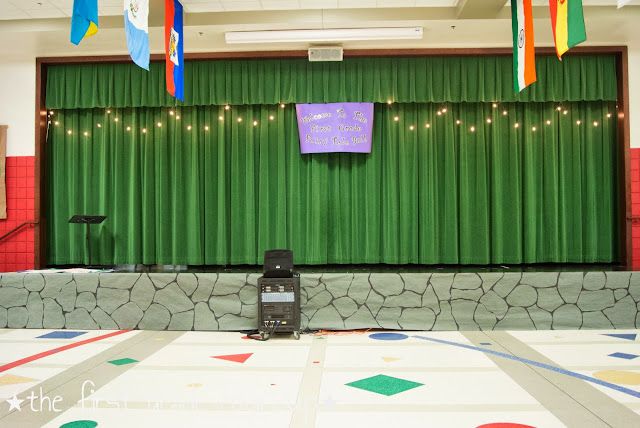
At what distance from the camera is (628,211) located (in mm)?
6652

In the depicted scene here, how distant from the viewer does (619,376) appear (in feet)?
10.8

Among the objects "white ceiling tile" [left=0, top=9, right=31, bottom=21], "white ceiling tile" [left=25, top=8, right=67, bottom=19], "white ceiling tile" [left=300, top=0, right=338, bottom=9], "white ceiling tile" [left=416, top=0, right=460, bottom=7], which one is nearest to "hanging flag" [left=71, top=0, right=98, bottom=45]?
"white ceiling tile" [left=300, top=0, right=338, bottom=9]

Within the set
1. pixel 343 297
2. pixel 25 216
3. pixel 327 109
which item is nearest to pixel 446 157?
pixel 327 109

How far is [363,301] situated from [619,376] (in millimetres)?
2241

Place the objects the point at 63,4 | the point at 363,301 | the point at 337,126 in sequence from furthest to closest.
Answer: the point at 337,126 < the point at 63,4 < the point at 363,301

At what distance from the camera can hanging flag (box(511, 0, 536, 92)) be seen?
14.2 feet

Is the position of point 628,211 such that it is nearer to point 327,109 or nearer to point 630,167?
point 630,167

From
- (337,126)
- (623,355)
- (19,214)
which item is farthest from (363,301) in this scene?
(19,214)

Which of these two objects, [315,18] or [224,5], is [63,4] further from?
[315,18]

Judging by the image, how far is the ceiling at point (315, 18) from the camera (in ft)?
19.0

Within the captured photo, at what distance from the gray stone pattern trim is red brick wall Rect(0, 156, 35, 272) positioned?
2.34m

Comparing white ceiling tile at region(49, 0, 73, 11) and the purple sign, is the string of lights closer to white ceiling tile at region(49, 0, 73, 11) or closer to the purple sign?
the purple sign

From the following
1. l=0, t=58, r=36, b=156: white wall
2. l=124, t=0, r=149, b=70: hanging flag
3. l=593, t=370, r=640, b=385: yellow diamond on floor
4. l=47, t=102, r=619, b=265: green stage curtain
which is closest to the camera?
l=593, t=370, r=640, b=385: yellow diamond on floor

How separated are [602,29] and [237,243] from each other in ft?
18.3
